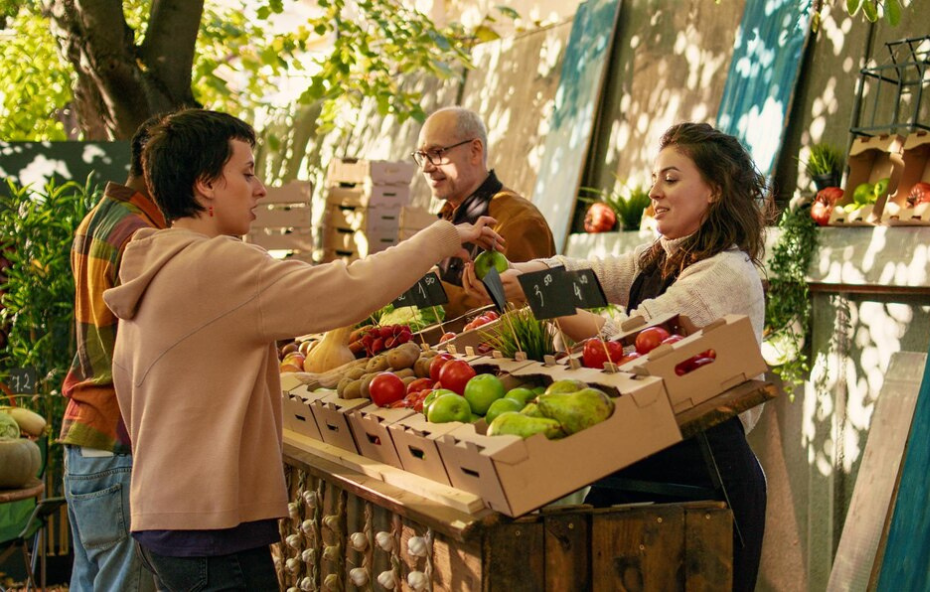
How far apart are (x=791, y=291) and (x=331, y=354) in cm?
245

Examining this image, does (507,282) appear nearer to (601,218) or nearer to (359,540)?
(359,540)

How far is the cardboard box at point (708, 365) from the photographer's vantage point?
238 centimetres

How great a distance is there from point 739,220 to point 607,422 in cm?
97

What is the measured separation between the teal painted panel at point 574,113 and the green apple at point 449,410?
14.7ft

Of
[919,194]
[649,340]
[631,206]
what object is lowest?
[649,340]

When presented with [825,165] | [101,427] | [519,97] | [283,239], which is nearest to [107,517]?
[101,427]

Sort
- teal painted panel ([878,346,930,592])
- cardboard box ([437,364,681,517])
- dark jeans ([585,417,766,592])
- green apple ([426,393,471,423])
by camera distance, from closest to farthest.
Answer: cardboard box ([437,364,681,517])
green apple ([426,393,471,423])
dark jeans ([585,417,766,592])
teal painted panel ([878,346,930,592])

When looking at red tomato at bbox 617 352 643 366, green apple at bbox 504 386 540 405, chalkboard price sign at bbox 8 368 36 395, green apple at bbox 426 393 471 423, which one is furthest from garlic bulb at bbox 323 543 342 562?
chalkboard price sign at bbox 8 368 36 395

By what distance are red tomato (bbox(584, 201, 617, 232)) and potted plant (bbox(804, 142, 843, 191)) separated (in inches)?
55.7

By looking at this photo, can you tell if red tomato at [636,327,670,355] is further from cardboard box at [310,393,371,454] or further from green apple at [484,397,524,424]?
cardboard box at [310,393,371,454]

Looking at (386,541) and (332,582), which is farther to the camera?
(332,582)

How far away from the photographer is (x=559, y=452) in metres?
2.18

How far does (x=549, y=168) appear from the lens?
7469 mm

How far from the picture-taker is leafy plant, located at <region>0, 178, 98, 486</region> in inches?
239
